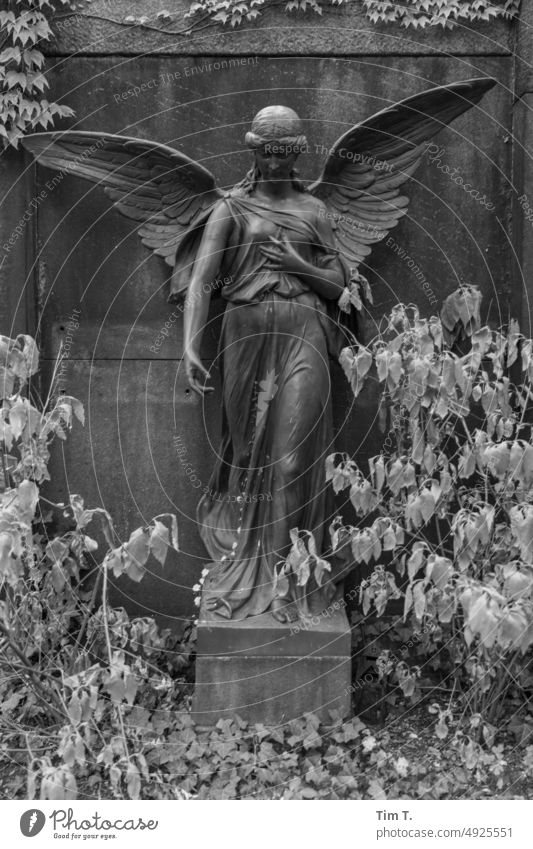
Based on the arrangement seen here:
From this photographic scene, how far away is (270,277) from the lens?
541cm

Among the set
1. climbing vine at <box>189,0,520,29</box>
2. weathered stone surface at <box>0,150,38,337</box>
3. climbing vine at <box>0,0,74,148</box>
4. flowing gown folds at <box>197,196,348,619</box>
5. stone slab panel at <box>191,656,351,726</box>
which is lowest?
stone slab panel at <box>191,656,351,726</box>

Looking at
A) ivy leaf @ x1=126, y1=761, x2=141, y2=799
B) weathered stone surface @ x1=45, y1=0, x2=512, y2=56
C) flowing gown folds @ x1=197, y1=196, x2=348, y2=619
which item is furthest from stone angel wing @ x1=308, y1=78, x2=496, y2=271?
ivy leaf @ x1=126, y1=761, x2=141, y2=799

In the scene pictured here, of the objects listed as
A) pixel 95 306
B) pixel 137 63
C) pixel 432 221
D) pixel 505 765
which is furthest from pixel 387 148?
pixel 505 765

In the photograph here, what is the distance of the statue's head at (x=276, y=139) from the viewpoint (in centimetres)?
522

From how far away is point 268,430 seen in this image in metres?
5.48

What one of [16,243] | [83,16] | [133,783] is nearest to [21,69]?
[83,16]

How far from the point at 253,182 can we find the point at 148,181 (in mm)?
663

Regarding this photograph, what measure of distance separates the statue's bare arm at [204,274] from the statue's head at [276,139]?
342mm

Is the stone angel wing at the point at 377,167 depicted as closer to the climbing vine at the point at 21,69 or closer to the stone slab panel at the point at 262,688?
the climbing vine at the point at 21,69

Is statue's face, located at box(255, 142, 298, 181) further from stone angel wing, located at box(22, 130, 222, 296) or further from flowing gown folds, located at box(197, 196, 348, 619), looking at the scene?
stone angel wing, located at box(22, 130, 222, 296)

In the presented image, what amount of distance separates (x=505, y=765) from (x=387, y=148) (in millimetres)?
→ 3431

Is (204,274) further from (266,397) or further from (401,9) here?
(401,9)

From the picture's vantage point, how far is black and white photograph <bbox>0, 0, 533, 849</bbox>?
4887 mm

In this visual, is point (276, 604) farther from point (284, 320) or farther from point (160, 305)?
point (160, 305)
